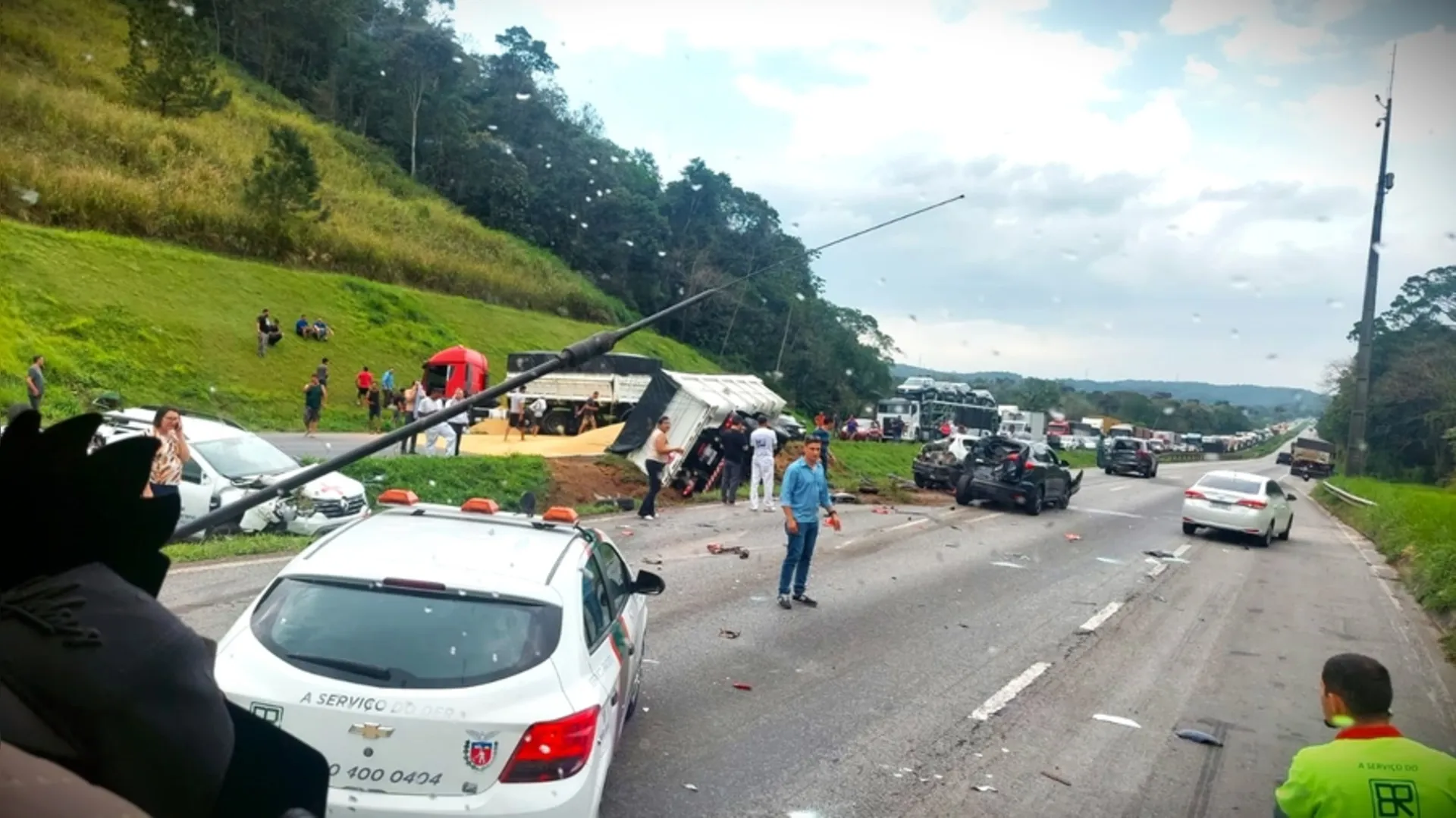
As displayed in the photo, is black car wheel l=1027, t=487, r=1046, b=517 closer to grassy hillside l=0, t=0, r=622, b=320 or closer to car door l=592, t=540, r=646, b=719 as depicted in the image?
car door l=592, t=540, r=646, b=719

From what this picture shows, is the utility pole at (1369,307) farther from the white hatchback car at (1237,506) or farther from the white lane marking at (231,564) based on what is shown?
the white lane marking at (231,564)

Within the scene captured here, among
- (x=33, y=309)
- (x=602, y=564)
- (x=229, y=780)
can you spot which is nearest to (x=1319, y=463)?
(x=33, y=309)

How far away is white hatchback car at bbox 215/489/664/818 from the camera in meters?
4.29

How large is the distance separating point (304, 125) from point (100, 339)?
121ft

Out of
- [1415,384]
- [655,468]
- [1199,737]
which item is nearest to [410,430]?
[1199,737]

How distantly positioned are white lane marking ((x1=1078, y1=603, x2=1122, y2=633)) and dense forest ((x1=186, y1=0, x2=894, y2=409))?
60.4 ft

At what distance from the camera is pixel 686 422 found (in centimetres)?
2380

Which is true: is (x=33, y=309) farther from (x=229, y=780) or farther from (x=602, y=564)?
(x=229, y=780)

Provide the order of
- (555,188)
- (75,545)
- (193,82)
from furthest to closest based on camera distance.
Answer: (555,188), (193,82), (75,545)

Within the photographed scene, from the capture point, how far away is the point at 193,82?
4878cm

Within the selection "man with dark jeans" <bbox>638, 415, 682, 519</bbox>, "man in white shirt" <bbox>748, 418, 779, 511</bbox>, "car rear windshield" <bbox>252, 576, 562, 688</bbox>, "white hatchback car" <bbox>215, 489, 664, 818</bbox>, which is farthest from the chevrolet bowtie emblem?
"man in white shirt" <bbox>748, 418, 779, 511</bbox>

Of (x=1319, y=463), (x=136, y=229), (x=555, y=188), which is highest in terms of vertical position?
(x=555, y=188)

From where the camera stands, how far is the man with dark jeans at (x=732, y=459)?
75.2ft

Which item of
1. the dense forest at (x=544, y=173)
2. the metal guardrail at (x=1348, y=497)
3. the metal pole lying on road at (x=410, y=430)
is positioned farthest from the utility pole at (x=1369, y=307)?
the metal pole lying on road at (x=410, y=430)
